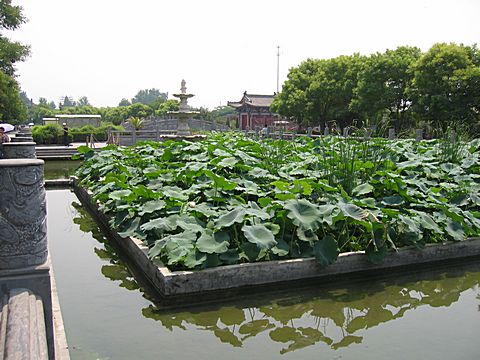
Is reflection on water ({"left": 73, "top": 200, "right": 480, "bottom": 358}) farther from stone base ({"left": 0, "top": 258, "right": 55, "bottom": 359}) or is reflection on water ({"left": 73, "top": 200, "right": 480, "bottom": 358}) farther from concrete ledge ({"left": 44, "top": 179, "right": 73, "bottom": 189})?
concrete ledge ({"left": 44, "top": 179, "right": 73, "bottom": 189})

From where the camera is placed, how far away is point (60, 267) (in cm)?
454

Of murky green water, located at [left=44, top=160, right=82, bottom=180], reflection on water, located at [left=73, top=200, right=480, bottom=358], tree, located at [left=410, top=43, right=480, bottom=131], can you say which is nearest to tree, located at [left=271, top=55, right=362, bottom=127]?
tree, located at [left=410, top=43, right=480, bottom=131]

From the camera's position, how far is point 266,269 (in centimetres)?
375

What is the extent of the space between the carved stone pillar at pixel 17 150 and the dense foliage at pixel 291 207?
0.98 meters

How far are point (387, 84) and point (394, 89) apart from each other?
0.55m

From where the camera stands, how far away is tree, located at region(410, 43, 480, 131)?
17359 millimetres

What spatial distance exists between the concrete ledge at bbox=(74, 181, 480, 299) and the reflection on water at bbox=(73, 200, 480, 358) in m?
0.12

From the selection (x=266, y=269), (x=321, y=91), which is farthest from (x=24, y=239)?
(x=321, y=91)

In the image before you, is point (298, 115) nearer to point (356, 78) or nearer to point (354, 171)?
point (356, 78)

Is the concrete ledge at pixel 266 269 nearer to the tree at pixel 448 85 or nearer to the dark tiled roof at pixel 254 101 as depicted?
the tree at pixel 448 85

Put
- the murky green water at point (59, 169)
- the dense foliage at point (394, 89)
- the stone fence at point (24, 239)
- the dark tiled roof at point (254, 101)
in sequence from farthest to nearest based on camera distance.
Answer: the dark tiled roof at point (254, 101), the dense foliage at point (394, 89), the murky green water at point (59, 169), the stone fence at point (24, 239)

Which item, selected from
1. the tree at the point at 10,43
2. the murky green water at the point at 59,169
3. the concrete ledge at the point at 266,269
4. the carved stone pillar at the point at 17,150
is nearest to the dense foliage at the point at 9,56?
the tree at the point at 10,43

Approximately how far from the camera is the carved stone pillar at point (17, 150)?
14.6ft

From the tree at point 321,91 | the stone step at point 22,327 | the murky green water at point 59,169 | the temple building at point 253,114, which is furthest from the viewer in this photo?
the temple building at point 253,114
